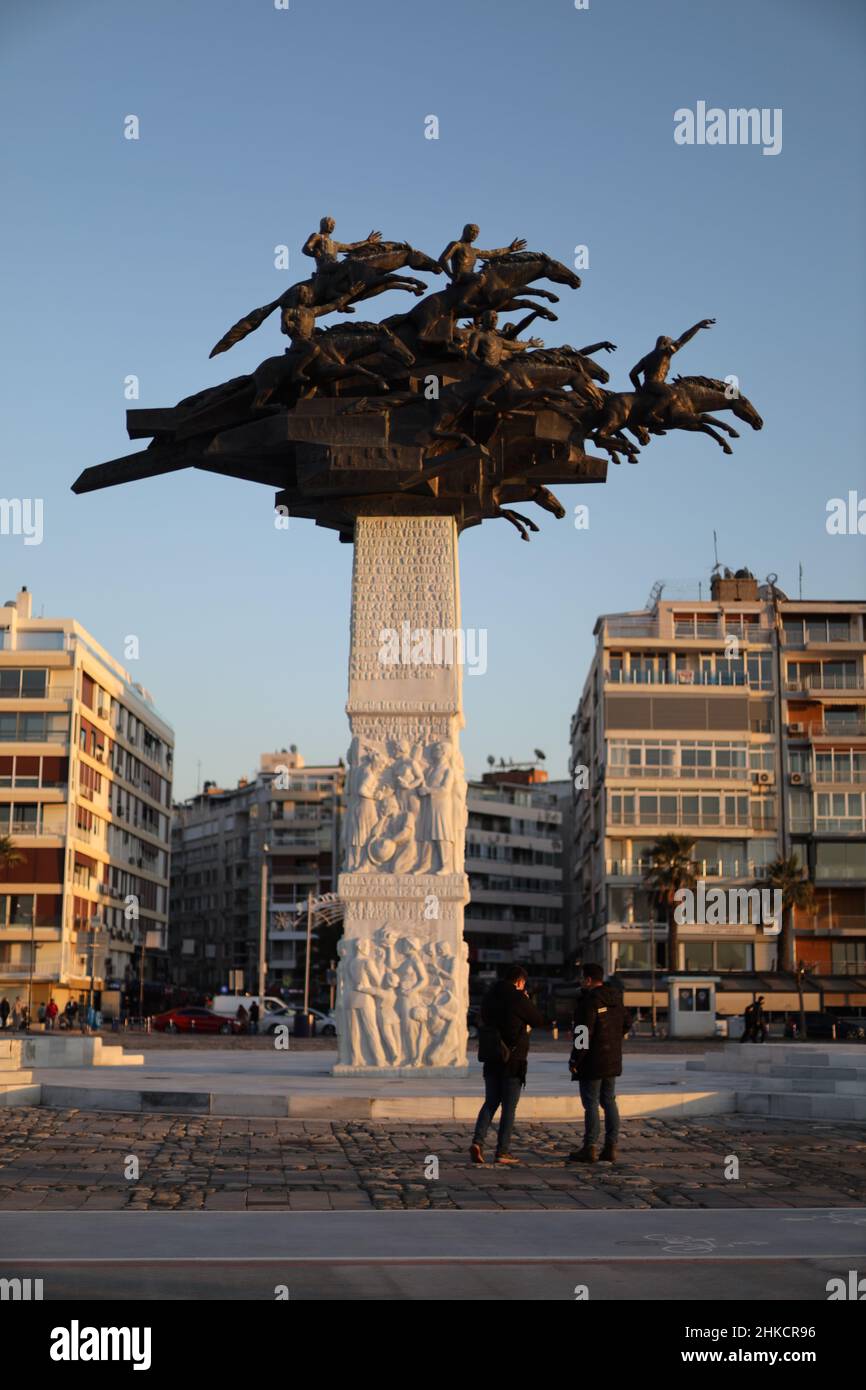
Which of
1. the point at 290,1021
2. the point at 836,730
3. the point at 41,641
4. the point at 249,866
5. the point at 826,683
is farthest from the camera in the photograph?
the point at 249,866

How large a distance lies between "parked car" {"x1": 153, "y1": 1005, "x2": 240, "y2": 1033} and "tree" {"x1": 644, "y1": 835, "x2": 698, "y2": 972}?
18.5 m

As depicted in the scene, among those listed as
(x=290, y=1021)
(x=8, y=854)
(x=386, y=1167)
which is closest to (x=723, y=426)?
(x=386, y=1167)

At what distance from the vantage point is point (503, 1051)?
497 inches

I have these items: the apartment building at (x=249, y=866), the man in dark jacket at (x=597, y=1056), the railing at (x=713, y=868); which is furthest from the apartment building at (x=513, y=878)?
the man in dark jacket at (x=597, y=1056)

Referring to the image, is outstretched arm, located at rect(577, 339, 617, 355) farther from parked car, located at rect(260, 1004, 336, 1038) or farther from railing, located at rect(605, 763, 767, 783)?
railing, located at rect(605, 763, 767, 783)

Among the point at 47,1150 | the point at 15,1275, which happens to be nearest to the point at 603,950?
the point at 47,1150

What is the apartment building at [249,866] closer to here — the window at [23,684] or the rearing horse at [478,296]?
the window at [23,684]

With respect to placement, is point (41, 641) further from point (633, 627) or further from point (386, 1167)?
point (386, 1167)

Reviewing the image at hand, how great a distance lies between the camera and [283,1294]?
6578 millimetres

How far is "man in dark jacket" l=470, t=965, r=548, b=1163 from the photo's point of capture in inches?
493

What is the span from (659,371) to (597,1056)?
11175 mm
